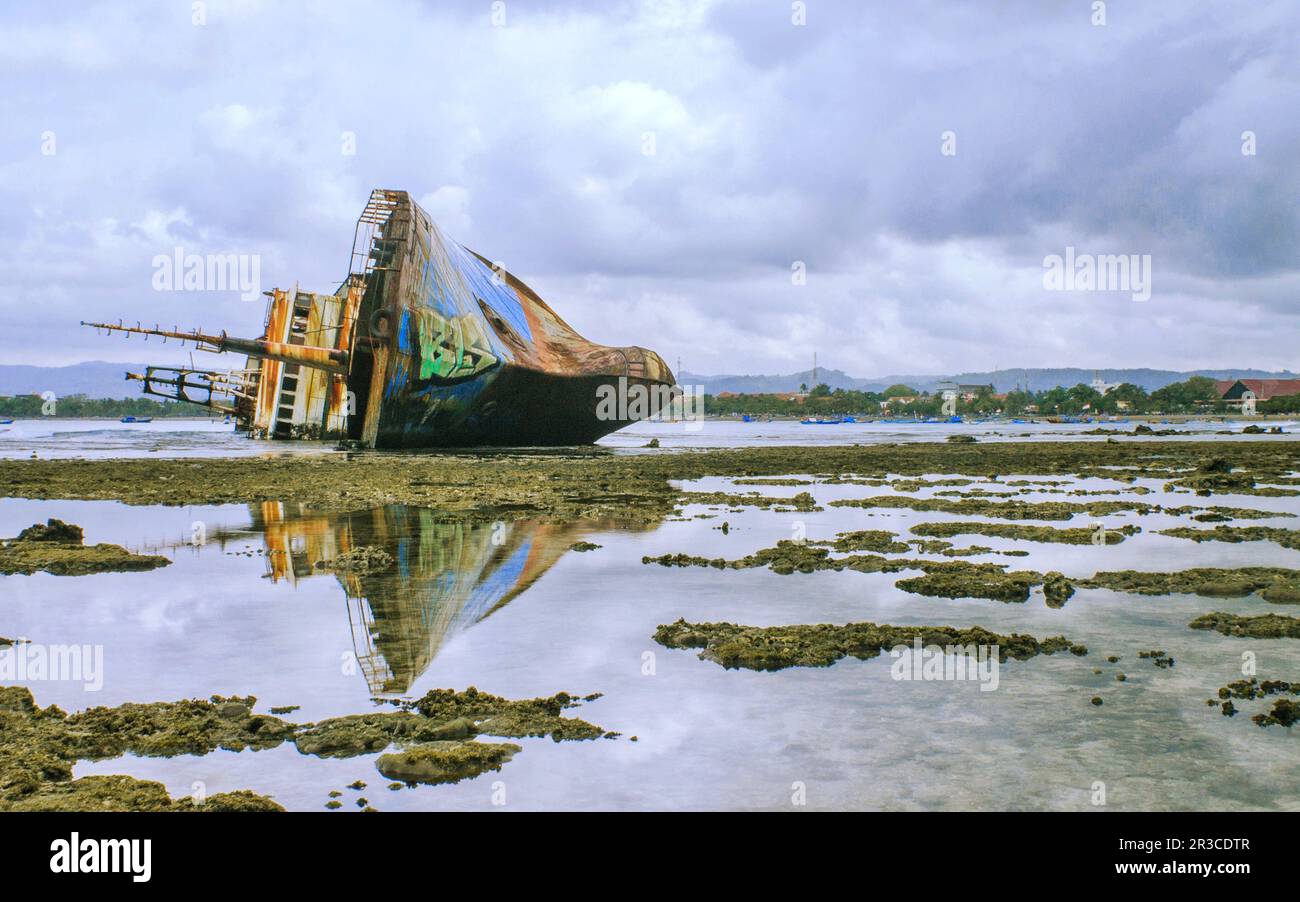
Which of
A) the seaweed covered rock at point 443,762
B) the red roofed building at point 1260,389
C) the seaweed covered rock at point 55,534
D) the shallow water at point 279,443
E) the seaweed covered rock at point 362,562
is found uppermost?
the red roofed building at point 1260,389

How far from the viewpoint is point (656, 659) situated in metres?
7.19

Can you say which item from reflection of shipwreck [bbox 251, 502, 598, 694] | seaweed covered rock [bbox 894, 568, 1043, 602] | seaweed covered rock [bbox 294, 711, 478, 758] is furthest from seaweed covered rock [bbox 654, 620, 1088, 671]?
seaweed covered rock [bbox 294, 711, 478, 758]

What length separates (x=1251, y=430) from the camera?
65312 millimetres

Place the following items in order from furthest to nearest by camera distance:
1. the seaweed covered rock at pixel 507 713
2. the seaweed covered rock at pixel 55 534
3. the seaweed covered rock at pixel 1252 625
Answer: the seaweed covered rock at pixel 55 534 < the seaweed covered rock at pixel 1252 625 < the seaweed covered rock at pixel 507 713

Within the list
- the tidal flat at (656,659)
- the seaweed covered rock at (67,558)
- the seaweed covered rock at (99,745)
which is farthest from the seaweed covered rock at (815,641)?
the seaweed covered rock at (67,558)

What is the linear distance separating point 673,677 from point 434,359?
33241 millimetres

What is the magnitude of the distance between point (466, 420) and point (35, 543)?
29615 mm

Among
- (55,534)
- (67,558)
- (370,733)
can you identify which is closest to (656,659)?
(370,733)

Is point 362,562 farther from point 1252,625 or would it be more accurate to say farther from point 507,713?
point 1252,625

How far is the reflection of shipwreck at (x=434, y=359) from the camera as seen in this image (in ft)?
125

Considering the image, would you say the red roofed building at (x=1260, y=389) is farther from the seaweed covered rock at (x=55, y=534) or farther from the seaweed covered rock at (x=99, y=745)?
the seaweed covered rock at (x=99, y=745)

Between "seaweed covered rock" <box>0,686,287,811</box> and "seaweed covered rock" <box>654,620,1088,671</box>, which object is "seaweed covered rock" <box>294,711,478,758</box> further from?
"seaweed covered rock" <box>654,620,1088,671</box>

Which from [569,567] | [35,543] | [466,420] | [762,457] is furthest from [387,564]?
[466,420]

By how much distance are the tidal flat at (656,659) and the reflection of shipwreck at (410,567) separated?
2.2 inches
